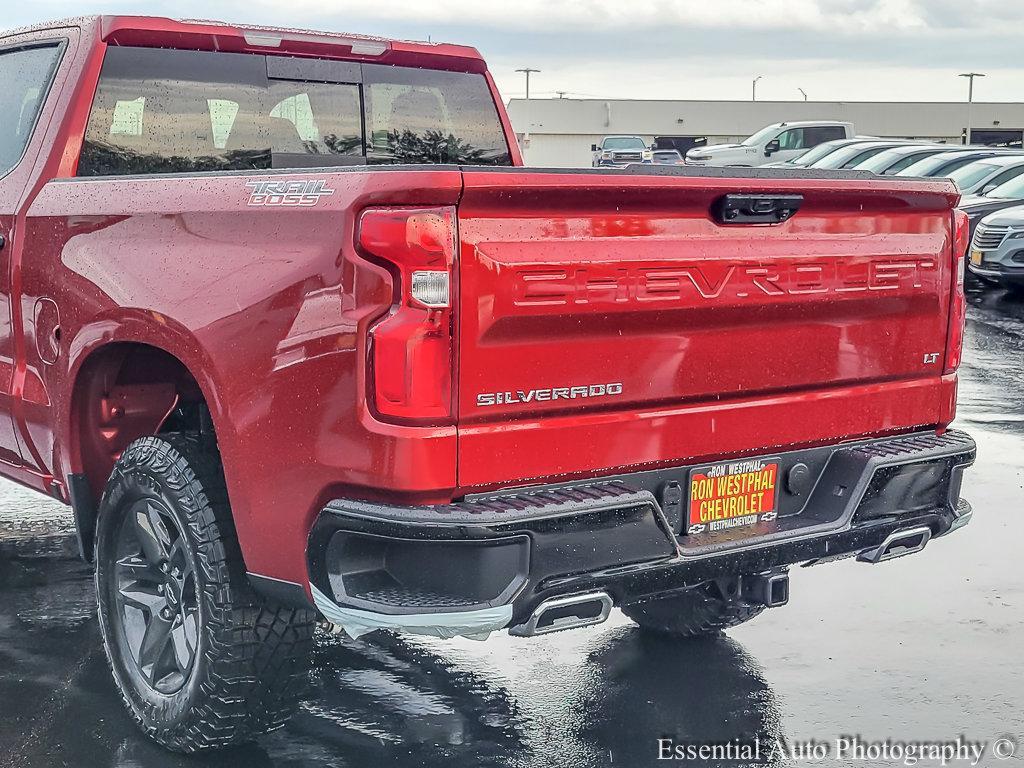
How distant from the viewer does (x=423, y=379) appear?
10.6ft

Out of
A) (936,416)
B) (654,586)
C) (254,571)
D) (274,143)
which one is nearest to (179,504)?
(254,571)

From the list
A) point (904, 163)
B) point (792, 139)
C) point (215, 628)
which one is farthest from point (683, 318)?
point (792, 139)

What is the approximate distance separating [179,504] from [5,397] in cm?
135

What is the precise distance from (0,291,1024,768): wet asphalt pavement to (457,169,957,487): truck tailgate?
96 cm

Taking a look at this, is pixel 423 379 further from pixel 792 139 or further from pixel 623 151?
pixel 623 151

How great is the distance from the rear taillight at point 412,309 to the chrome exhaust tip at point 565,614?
0.56 meters

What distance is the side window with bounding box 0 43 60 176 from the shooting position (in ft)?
15.8

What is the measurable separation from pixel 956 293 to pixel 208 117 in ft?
8.69

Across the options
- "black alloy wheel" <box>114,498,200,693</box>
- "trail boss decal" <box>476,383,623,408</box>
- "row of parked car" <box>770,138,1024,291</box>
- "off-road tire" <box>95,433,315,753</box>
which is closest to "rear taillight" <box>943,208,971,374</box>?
"trail boss decal" <box>476,383,623,408</box>

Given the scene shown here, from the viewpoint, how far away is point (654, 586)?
141 inches

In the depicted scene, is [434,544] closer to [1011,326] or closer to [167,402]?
[167,402]

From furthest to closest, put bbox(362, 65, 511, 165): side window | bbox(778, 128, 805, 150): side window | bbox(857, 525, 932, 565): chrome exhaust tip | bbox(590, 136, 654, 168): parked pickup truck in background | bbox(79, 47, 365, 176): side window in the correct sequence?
bbox(590, 136, 654, 168): parked pickup truck in background, bbox(778, 128, 805, 150): side window, bbox(362, 65, 511, 165): side window, bbox(79, 47, 365, 176): side window, bbox(857, 525, 932, 565): chrome exhaust tip

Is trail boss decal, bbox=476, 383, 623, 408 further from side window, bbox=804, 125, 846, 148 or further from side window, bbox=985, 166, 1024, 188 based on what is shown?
side window, bbox=804, 125, 846, 148

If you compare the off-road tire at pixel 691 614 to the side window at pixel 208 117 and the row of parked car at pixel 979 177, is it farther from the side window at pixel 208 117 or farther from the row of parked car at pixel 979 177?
the row of parked car at pixel 979 177
